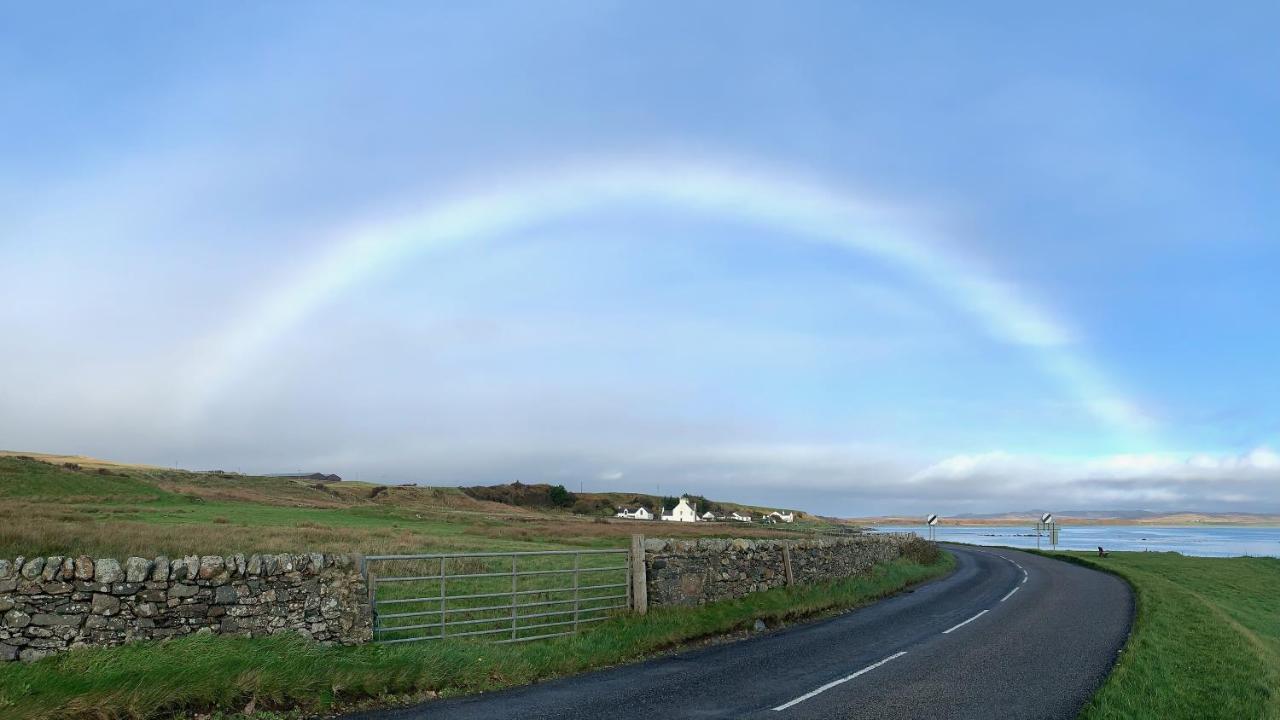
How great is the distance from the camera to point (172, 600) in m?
11.7

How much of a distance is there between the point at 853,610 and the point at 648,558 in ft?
25.5

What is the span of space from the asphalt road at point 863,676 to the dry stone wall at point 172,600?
3.21 m

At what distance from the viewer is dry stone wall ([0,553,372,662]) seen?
10875 mm

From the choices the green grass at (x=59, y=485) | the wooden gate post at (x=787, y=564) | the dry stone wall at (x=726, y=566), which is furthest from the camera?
the green grass at (x=59, y=485)

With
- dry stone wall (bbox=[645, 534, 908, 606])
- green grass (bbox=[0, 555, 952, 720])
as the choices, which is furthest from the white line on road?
green grass (bbox=[0, 555, 952, 720])

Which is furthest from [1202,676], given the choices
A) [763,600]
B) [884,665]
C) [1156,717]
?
[763,600]

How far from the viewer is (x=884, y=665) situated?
13.9 meters

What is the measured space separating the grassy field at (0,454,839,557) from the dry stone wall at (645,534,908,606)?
41.7 feet

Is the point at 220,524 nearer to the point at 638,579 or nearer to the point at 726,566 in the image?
the point at 726,566

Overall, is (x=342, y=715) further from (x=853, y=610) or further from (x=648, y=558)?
(x=853, y=610)

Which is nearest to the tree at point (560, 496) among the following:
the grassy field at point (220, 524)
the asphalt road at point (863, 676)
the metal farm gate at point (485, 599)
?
the grassy field at point (220, 524)

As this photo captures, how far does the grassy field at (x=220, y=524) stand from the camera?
24156 millimetres

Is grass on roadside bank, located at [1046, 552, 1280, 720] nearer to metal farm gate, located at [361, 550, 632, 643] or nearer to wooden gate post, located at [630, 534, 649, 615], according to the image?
metal farm gate, located at [361, 550, 632, 643]

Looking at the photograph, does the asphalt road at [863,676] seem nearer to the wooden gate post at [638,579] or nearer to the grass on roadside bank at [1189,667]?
the grass on roadside bank at [1189,667]
